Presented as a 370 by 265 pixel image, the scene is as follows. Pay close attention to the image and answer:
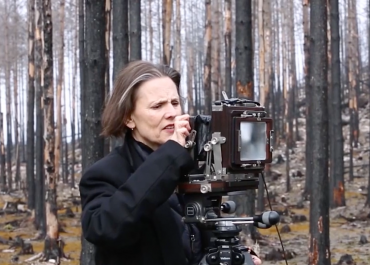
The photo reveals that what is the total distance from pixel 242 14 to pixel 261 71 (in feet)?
31.4

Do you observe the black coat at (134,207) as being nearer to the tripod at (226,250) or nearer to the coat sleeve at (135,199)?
the coat sleeve at (135,199)

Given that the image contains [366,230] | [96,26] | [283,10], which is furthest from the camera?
[283,10]

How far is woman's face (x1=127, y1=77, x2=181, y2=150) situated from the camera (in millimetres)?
2176

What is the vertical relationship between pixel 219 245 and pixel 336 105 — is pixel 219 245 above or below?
below

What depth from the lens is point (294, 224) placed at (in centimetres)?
1577

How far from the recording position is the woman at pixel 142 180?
199 centimetres

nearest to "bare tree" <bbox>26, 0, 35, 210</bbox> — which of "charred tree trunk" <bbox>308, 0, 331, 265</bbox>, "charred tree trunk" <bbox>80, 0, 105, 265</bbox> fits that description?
"charred tree trunk" <bbox>308, 0, 331, 265</bbox>

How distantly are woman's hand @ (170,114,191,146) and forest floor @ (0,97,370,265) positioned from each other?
7820mm

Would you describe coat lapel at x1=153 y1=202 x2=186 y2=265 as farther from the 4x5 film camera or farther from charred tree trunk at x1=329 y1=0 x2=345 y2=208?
charred tree trunk at x1=329 y1=0 x2=345 y2=208

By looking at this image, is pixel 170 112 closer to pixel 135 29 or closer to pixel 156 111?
pixel 156 111

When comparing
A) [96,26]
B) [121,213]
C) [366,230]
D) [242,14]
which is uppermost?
[242,14]

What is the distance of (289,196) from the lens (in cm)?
2159

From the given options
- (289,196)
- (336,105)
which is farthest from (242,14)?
(289,196)

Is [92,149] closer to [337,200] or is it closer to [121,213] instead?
[121,213]
